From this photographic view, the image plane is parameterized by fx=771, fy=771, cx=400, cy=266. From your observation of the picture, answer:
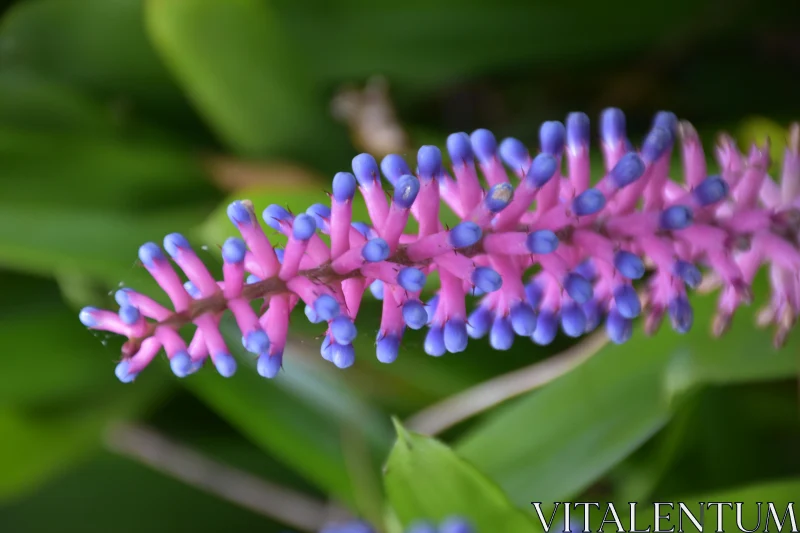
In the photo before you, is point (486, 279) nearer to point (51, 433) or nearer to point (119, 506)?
point (51, 433)

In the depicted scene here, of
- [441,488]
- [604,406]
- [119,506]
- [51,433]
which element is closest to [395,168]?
[441,488]

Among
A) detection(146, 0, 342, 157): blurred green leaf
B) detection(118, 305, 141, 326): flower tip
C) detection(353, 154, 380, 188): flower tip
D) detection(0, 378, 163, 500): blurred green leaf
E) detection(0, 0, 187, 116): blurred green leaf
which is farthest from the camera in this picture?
detection(0, 378, 163, 500): blurred green leaf

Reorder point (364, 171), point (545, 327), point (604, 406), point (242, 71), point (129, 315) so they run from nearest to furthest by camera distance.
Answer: point (129, 315), point (364, 171), point (545, 327), point (604, 406), point (242, 71)

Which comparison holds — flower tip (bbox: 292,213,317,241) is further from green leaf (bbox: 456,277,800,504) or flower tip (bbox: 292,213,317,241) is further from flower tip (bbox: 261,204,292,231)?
green leaf (bbox: 456,277,800,504)

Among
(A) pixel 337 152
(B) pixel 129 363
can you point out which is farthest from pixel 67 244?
(B) pixel 129 363

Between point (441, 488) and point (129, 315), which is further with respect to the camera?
point (441, 488)

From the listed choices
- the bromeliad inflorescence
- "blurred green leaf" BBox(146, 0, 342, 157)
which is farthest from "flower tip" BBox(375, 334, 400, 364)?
"blurred green leaf" BBox(146, 0, 342, 157)

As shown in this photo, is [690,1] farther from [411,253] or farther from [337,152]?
[411,253]
